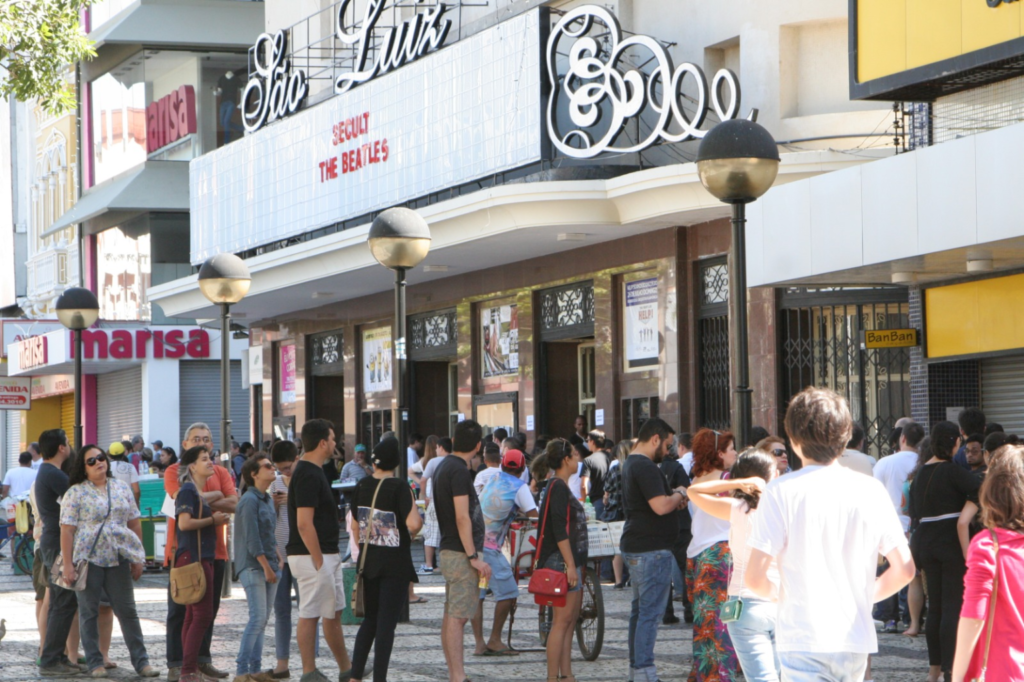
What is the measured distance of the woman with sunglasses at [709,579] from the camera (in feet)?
29.4

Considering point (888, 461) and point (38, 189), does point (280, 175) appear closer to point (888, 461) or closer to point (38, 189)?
point (888, 461)

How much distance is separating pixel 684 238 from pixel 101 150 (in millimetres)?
26187

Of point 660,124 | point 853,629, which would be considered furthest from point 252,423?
point 853,629

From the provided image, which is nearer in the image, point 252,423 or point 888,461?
point 888,461

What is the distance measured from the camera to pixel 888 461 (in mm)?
12344

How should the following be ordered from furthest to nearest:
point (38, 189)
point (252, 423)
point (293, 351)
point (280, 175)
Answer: point (38, 189), point (252, 423), point (293, 351), point (280, 175)

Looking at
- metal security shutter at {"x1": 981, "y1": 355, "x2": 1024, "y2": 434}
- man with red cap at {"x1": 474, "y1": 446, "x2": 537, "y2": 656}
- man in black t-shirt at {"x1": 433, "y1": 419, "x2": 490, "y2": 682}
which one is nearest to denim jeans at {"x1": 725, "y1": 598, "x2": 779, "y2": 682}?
man in black t-shirt at {"x1": 433, "y1": 419, "x2": 490, "y2": 682}

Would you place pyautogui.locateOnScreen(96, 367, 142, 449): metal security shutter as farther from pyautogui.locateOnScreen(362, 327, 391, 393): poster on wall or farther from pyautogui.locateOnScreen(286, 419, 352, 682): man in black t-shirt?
pyautogui.locateOnScreen(286, 419, 352, 682): man in black t-shirt

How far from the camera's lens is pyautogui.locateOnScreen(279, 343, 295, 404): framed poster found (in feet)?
105

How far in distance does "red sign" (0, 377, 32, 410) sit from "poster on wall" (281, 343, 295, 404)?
5.13 metres

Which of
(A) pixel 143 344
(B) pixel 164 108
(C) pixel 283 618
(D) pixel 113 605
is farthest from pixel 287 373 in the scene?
(C) pixel 283 618

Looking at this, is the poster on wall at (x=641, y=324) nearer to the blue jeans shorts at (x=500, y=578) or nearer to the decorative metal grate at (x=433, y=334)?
the decorative metal grate at (x=433, y=334)

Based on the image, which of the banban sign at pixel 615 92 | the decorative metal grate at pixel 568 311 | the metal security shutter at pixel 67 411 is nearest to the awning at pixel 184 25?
the metal security shutter at pixel 67 411

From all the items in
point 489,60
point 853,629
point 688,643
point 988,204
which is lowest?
point 688,643
